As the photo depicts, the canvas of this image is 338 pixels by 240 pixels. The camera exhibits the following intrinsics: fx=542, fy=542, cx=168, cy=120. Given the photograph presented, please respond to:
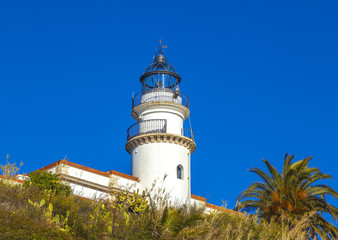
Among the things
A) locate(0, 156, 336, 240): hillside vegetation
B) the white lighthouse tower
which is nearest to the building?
the white lighthouse tower

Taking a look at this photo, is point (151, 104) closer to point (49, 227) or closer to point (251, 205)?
point (251, 205)

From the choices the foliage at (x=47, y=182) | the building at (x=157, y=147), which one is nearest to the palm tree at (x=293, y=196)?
the building at (x=157, y=147)

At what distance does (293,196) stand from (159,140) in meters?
8.75

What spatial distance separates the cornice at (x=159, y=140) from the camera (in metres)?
32.3

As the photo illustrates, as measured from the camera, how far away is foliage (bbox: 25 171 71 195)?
24141 millimetres

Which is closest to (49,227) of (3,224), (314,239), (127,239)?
(3,224)

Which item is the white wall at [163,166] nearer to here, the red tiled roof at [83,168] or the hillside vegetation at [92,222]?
the red tiled roof at [83,168]

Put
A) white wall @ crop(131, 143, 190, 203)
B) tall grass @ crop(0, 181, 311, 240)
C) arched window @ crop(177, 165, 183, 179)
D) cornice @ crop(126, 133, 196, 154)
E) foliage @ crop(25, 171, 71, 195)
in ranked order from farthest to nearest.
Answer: arched window @ crop(177, 165, 183, 179) < cornice @ crop(126, 133, 196, 154) < white wall @ crop(131, 143, 190, 203) < foliage @ crop(25, 171, 71, 195) < tall grass @ crop(0, 181, 311, 240)

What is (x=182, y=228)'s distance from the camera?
1712 cm

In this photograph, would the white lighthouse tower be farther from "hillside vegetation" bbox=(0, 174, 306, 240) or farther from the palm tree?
"hillside vegetation" bbox=(0, 174, 306, 240)

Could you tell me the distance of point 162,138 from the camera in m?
32.4

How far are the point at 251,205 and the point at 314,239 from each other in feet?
11.9

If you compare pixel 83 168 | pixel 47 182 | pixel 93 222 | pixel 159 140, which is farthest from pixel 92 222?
pixel 159 140

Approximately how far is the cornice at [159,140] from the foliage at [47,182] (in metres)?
8.46
